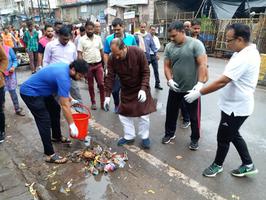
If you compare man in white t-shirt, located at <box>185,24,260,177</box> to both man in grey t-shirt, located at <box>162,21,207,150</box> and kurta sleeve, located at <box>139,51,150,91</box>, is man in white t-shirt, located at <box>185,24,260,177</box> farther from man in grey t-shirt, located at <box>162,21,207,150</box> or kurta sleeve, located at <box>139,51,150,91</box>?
kurta sleeve, located at <box>139,51,150,91</box>

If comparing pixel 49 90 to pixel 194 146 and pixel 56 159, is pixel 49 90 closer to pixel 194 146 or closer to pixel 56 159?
pixel 56 159

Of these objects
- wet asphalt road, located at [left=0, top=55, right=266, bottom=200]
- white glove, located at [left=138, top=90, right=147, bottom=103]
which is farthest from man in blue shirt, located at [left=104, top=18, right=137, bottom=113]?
white glove, located at [left=138, top=90, right=147, bottom=103]

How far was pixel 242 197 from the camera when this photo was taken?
2.79m

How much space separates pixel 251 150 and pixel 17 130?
164 inches

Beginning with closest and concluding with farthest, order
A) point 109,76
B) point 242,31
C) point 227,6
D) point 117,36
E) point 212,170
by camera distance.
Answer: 1. point 242,31
2. point 212,170
3. point 109,76
4. point 117,36
5. point 227,6

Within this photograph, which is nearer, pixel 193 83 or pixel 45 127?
pixel 45 127

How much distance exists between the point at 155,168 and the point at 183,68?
151 cm

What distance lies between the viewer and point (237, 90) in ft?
9.02

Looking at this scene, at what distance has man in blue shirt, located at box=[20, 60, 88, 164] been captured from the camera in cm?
297

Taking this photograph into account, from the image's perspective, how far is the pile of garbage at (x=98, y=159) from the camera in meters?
3.32

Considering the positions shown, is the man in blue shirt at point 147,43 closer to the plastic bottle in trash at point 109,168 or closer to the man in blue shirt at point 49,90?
the man in blue shirt at point 49,90

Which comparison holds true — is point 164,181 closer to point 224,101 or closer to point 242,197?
point 242,197

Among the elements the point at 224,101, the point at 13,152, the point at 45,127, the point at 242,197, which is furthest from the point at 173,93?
the point at 13,152

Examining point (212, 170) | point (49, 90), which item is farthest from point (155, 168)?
point (49, 90)
